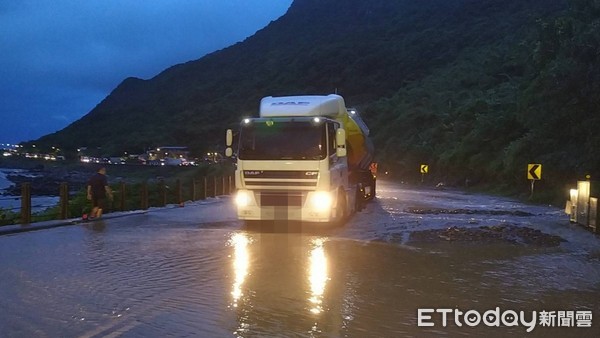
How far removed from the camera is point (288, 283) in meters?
9.17

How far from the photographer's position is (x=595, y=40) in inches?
1183

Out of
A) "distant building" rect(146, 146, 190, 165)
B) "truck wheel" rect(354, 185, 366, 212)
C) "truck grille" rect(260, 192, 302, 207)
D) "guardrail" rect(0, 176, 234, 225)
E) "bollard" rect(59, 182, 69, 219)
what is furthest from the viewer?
"distant building" rect(146, 146, 190, 165)

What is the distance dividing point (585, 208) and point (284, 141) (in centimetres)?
904

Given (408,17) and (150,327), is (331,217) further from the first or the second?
(408,17)

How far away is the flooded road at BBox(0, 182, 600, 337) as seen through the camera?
22.5 ft

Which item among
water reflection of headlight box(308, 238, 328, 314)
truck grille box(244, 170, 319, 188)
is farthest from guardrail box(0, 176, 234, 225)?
water reflection of headlight box(308, 238, 328, 314)

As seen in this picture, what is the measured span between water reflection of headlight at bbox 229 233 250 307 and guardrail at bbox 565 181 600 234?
9.54m

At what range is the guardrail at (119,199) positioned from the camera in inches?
680

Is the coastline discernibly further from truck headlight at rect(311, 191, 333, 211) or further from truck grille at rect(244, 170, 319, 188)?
truck headlight at rect(311, 191, 333, 211)

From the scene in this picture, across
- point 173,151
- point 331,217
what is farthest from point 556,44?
point 173,151

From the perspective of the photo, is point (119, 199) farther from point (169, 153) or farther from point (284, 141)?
point (169, 153)

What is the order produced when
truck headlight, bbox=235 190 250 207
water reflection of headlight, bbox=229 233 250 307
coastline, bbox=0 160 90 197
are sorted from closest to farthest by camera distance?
water reflection of headlight, bbox=229 233 250 307
truck headlight, bbox=235 190 250 207
coastline, bbox=0 160 90 197

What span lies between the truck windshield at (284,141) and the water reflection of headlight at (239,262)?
2221 millimetres

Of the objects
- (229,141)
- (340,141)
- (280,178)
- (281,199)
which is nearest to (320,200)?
(281,199)
